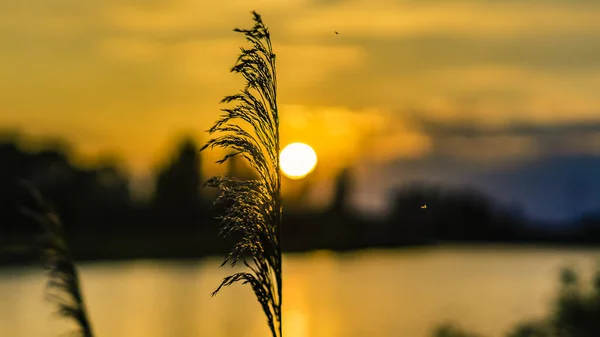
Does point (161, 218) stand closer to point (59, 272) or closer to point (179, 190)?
point (179, 190)

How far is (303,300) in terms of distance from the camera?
178 feet

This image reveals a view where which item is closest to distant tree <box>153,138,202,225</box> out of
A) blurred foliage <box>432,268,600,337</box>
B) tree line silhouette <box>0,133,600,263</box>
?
tree line silhouette <box>0,133,600,263</box>

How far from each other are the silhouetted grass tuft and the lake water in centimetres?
2578

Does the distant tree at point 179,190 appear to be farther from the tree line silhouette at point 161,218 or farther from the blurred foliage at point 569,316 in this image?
the blurred foliage at point 569,316

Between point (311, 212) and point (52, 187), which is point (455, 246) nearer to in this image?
point (311, 212)

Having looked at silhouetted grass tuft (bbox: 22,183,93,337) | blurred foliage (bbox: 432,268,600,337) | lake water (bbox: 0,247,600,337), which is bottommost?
lake water (bbox: 0,247,600,337)

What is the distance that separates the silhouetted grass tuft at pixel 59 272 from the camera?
4.10 metres

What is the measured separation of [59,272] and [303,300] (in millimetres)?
50916

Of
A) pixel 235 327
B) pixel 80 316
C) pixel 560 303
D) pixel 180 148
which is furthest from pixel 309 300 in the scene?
pixel 80 316

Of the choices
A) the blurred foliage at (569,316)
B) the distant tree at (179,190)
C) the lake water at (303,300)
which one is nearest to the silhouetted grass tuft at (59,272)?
the blurred foliage at (569,316)

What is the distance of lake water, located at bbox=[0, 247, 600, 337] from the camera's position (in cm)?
4028

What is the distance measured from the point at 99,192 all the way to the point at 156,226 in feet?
18.6

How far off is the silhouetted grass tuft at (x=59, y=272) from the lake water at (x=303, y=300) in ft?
84.6

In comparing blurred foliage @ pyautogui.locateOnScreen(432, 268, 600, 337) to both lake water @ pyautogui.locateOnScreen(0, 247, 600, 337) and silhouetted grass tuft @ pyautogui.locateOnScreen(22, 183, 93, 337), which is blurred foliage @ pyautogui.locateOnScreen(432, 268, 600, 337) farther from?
lake water @ pyautogui.locateOnScreen(0, 247, 600, 337)
